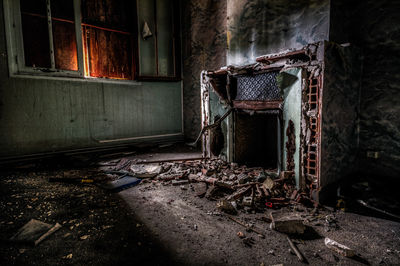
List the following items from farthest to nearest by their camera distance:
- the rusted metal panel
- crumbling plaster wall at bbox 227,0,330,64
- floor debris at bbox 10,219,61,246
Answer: the rusted metal panel → crumbling plaster wall at bbox 227,0,330,64 → floor debris at bbox 10,219,61,246

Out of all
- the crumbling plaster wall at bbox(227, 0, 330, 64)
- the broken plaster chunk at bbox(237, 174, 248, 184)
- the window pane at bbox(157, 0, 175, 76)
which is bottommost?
the broken plaster chunk at bbox(237, 174, 248, 184)

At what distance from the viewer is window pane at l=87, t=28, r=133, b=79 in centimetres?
567

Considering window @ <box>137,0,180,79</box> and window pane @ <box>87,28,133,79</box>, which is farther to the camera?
window @ <box>137,0,180,79</box>

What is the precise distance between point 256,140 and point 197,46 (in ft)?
11.9

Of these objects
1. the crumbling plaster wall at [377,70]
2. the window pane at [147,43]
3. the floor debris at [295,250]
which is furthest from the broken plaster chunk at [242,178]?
the window pane at [147,43]

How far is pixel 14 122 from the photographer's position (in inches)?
186

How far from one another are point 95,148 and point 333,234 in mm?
5501

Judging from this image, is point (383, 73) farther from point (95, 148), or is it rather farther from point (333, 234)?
point (95, 148)

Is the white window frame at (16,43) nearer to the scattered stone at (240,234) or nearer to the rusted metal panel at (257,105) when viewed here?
the rusted metal panel at (257,105)

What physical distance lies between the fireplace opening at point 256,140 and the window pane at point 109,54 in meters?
3.88

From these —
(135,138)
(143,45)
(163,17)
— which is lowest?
(135,138)

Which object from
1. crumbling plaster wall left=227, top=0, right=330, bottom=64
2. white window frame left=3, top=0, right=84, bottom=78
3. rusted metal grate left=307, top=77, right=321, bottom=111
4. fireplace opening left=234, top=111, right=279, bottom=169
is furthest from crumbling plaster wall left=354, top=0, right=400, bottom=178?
white window frame left=3, top=0, right=84, bottom=78

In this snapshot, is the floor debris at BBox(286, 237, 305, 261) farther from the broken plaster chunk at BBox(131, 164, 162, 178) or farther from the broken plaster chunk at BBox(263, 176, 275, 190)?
the broken plaster chunk at BBox(131, 164, 162, 178)

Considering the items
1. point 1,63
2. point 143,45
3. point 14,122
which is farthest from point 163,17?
point 14,122
